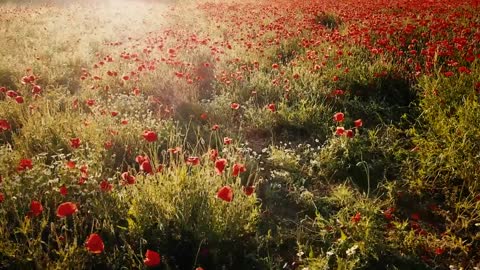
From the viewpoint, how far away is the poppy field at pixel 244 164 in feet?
8.50

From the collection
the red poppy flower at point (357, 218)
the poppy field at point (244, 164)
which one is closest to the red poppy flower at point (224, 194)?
the poppy field at point (244, 164)

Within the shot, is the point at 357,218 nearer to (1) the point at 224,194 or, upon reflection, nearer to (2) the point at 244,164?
(1) the point at 224,194

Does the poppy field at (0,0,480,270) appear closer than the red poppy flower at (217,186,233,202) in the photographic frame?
No

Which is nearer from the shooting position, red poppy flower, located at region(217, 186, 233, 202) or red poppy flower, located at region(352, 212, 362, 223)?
red poppy flower, located at region(217, 186, 233, 202)

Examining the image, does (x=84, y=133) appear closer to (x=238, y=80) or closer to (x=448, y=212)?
(x=238, y=80)

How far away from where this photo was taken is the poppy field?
2.59 meters

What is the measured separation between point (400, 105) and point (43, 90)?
4.83m

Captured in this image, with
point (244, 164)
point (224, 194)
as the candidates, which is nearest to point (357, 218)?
point (224, 194)

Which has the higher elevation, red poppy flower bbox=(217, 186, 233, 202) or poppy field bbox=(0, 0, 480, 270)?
red poppy flower bbox=(217, 186, 233, 202)

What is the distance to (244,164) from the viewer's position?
347 centimetres

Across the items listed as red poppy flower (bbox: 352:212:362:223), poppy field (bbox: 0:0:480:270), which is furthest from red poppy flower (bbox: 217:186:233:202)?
red poppy flower (bbox: 352:212:362:223)

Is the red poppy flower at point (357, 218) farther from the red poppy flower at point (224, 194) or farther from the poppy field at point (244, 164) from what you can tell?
the red poppy flower at point (224, 194)

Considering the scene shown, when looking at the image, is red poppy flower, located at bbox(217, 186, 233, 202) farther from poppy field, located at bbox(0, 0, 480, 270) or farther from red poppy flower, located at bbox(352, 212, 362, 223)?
red poppy flower, located at bbox(352, 212, 362, 223)

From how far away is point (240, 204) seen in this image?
2764 millimetres
